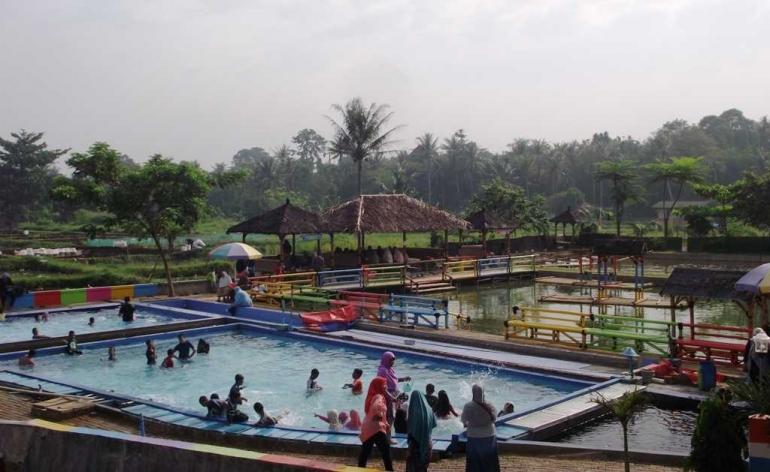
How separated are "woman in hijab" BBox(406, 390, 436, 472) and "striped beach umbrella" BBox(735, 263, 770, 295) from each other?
26.3 ft

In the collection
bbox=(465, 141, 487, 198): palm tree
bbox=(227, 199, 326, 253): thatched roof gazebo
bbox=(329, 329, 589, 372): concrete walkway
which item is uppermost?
bbox=(465, 141, 487, 198): palm tree

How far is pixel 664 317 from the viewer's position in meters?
24.5

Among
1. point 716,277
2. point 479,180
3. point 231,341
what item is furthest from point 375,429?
point 479,180

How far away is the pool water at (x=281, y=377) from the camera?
14.6 metres

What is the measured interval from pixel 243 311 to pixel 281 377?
Answer: 679 centimetres

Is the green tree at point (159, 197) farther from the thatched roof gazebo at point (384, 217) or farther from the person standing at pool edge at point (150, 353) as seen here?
the person standing at pool edge at point (150, 353)

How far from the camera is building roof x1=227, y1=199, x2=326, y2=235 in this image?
30281mm

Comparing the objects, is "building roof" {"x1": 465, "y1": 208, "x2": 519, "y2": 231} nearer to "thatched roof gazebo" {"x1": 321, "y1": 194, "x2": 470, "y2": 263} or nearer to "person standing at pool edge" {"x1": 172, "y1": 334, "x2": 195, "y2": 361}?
"thatched roof gazebo" {"x1": 321, "y1": 194, "x2": 470, "y2": 263}

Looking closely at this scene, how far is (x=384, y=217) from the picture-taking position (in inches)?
1315

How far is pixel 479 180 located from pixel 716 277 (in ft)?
247

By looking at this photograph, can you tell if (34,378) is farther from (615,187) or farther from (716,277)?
(615,187)

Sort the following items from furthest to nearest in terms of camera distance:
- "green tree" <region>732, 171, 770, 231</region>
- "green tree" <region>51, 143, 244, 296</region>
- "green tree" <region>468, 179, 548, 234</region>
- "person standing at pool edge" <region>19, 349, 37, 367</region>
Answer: "green tree" <region>468, 179, 548, 234</region> → "green tree" <region>732, 171, 770, 231</region> → "green tree" <region>51, 143, 244, 296</region> → "person standing at pool edge" <region>19, 349, 37, 367</region>

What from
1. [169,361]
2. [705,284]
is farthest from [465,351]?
[169,361]

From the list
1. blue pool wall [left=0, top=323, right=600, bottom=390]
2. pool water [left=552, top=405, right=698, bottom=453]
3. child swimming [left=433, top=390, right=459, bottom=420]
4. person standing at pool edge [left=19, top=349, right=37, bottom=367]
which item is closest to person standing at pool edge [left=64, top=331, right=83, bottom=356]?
blue pool wall [left=0, top=323, right=600, bottom=390]
